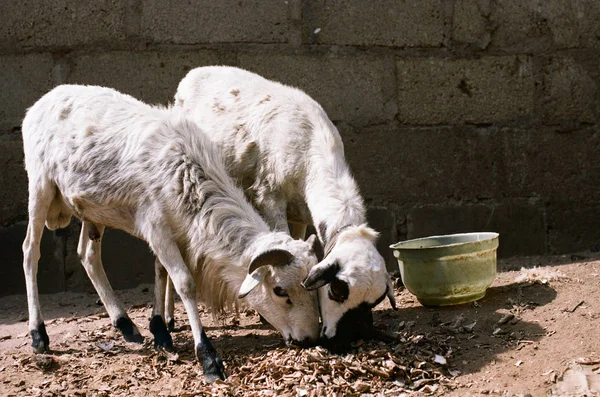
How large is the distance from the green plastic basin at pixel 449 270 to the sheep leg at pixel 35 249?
2.42 m

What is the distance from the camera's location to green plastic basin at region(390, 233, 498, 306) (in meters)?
5.37

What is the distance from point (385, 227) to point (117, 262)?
2380mm

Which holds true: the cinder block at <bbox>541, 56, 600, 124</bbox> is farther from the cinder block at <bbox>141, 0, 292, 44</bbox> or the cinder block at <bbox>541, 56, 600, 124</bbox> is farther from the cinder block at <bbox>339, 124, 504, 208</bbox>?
the cinder block at <bbox>141, 0, 292, 44</bbox>

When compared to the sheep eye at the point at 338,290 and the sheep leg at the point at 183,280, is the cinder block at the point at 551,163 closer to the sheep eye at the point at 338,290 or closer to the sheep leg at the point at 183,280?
the sheep eye at the point at 338,290

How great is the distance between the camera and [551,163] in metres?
7.49

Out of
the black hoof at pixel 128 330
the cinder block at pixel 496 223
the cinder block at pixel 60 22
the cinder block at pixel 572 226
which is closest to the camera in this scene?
the black hoof at pixel 128 330

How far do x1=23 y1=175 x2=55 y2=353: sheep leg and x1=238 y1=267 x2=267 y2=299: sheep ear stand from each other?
160cm

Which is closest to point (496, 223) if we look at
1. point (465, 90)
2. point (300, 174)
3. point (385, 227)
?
point (385, 227)

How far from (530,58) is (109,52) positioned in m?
3.71

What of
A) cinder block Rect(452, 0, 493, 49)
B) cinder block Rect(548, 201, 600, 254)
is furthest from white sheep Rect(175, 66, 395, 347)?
cinder block Rect(548, 201, 600, 254)

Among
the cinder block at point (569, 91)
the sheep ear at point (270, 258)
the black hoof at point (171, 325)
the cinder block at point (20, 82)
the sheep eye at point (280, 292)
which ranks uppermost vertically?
the cinder block at point (20, 82)

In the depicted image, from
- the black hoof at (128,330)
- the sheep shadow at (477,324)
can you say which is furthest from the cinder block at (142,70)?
the sheep shadow at (477,324)

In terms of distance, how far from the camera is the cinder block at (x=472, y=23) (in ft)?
23.9

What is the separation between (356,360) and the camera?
14.9ft
